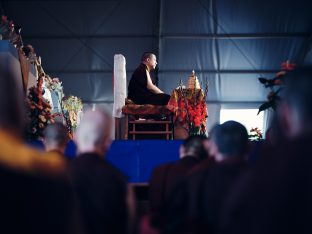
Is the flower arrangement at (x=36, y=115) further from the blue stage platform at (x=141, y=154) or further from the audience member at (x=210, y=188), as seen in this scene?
the audience member at (x=210, y=188)

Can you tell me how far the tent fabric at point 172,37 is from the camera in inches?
519

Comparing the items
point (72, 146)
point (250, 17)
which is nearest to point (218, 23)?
point (250, 17)

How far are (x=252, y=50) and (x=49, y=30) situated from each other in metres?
5.83

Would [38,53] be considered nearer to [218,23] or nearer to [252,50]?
[218,23]

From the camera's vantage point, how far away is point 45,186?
1.53 metres

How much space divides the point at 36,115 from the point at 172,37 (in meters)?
8.52

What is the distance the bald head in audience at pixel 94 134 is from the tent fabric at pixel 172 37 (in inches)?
430

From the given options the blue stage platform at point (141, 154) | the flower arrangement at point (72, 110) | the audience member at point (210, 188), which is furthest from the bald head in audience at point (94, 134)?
the flower arrangement at point (72, 110)

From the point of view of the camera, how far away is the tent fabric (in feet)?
43.3

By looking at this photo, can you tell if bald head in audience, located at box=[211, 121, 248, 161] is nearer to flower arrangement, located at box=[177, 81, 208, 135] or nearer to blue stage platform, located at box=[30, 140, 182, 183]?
blue stage platform, located at box=[30, 140, 182, 183]

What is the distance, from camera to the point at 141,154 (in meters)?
5.51

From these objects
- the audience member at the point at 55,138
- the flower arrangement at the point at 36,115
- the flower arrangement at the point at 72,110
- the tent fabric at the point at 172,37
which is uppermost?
the tent fabric at the point at 172,37

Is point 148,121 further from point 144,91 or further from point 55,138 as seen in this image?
point 55,138

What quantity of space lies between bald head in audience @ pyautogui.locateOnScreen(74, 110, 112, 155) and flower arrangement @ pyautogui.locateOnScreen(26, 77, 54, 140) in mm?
3193
